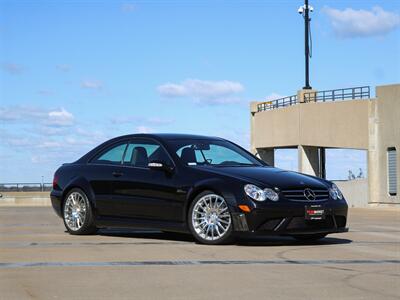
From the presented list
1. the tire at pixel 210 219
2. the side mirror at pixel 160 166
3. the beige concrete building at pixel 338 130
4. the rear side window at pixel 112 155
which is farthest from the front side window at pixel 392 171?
the tire at pixel 210 219

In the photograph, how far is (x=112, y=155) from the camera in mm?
11508

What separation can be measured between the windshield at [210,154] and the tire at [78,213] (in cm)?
179

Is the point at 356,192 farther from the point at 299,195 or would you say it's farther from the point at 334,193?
the point at 299,195

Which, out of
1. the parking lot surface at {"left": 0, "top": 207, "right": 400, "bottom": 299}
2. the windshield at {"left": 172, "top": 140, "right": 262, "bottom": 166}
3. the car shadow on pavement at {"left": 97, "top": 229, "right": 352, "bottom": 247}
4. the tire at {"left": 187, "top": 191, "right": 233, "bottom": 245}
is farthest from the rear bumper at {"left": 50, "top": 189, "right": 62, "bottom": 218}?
the tire at {"left": 187, "top": 191, "right": 233, "bottom": 245}

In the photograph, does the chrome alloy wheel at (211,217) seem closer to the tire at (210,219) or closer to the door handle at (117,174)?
the tire at (210,219)

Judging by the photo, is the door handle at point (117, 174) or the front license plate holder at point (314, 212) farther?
the door handle at point (117, 174)

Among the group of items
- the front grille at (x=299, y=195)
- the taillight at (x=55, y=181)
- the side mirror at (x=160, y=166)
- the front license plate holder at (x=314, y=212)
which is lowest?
the front license plate holder at (x=314, y=212)

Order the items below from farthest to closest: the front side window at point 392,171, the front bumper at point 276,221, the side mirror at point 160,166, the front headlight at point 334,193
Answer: the front side window at point 392,171 < the side mirror at point 160,166 < the front headlight at point 334,193 < the front bumper at point 276,221

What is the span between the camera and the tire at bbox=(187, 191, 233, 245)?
9703mm

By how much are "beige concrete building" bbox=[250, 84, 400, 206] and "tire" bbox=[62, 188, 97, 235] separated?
2279 centimetres

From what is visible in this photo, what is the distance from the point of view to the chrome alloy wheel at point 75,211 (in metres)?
11.5

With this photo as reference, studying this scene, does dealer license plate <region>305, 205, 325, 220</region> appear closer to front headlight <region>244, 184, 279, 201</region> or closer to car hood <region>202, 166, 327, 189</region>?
car hood <region>202, 166, 327, 189</region>

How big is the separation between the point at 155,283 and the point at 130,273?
2.10 ft

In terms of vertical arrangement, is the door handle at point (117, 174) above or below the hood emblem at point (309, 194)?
above
